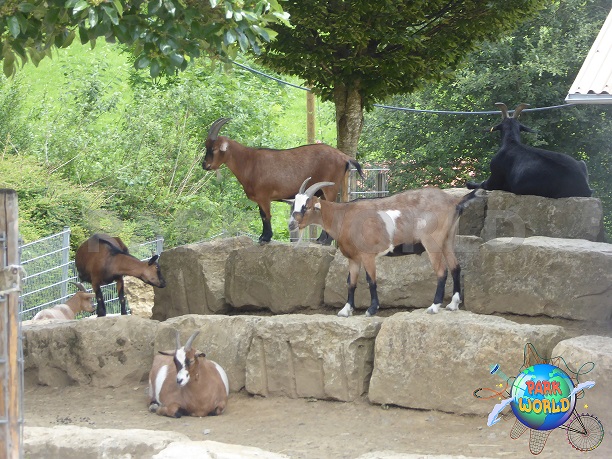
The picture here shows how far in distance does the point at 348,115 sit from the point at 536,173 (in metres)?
2.97

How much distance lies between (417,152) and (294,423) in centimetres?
1220

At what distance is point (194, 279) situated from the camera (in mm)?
10805

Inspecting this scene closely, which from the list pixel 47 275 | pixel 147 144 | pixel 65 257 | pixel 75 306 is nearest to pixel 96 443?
pixel 75 306

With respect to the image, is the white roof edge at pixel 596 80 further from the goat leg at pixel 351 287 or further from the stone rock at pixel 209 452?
the stone rock at pixel 209 452

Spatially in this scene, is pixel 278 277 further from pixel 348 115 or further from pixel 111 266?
pixel 348 115

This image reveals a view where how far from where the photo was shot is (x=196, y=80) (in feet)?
71.2

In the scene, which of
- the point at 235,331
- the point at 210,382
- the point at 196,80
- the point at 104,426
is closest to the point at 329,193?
the point at 235,331

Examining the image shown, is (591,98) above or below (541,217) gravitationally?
above

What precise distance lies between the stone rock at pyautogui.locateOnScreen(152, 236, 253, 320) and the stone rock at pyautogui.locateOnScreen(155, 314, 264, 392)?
140cm

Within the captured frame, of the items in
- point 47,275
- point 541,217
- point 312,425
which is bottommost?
point 312,425

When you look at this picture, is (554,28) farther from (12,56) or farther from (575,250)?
(12,56)

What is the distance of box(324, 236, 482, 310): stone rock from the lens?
366 inches

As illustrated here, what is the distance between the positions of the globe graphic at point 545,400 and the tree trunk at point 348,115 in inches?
235

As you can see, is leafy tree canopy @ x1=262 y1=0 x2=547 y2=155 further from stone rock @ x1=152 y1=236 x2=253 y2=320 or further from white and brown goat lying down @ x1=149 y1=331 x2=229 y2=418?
white and brown goat lying down @ x1=149 y1=331 x2=229 y2=418
